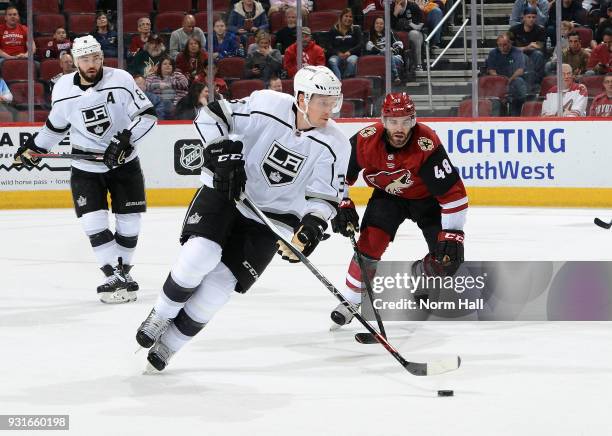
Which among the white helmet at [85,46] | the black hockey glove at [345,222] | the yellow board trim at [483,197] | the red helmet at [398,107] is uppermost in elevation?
the white helmet at [85,46]

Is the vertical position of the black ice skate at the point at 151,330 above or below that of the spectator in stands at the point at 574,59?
below

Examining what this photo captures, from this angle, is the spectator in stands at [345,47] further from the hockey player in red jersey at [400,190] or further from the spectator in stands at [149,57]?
the hockey player in red jersey at [400,190]

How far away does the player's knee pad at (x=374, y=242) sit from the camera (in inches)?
197

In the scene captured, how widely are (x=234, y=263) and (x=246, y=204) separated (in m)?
0.21

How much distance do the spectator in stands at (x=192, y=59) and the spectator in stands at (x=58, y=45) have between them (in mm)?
1059

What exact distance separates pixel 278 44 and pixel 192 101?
0.94 m

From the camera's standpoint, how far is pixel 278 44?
10.9m

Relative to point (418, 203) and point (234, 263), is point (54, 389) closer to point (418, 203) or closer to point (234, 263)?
point (234, 263)

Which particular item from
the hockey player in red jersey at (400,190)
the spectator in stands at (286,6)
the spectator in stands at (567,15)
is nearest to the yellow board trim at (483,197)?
the spectator in stands at (567,15)

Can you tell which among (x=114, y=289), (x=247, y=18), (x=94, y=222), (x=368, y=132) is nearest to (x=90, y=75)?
(x=94, y=222)

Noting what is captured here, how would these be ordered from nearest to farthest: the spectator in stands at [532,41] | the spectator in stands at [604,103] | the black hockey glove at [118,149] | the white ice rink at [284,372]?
the white ice rink at [284,372], the black hockey glove at [118,149], the spectator in stands at [604,103], the spectator in stands at [532,41]

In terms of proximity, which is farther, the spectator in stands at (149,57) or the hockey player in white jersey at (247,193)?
the spectator in stands at (149,57)

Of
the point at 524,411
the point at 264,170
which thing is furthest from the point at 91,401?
the point at 524,411

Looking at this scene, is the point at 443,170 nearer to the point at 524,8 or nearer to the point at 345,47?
the point at 345,47
